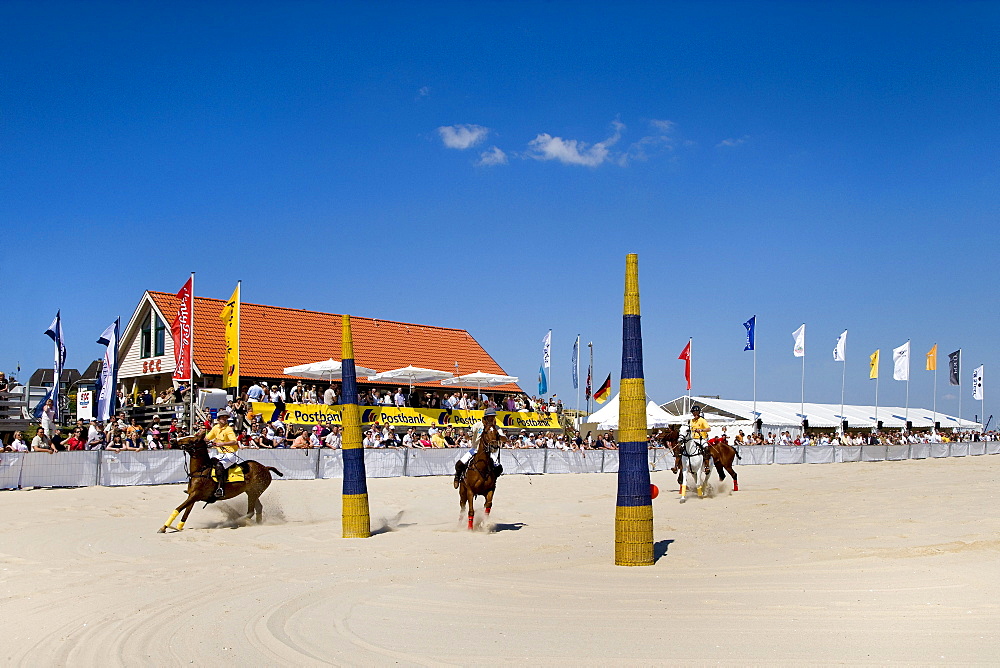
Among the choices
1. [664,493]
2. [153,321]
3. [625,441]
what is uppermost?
[153,321]

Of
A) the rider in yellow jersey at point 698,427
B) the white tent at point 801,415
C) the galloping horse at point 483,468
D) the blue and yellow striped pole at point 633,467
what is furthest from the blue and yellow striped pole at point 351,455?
the white tent at point 801,415

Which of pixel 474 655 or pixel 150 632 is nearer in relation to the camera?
pixel 474 655

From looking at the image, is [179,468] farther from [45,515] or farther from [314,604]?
[314,604]

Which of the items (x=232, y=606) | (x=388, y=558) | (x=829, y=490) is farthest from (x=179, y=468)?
(x=829, y=490)

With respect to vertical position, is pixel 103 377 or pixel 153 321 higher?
pixel 153 321

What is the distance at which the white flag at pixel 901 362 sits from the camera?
2184 inches

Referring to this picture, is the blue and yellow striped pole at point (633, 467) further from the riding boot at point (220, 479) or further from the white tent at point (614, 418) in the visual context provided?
the white tent at point (614, 418)

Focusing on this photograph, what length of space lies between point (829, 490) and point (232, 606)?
16.4 metres

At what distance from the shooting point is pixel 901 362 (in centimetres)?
5569

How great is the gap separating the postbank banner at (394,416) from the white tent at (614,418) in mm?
11209

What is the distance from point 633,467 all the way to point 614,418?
37742mm

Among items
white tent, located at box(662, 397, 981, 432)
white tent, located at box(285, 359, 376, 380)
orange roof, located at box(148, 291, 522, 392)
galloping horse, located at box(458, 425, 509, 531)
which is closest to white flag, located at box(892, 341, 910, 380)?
white tent, located at box(662, 397, 981, 432)

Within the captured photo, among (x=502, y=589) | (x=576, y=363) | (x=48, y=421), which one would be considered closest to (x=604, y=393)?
(x=576, y=363)

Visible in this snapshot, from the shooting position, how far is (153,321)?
3597cm
